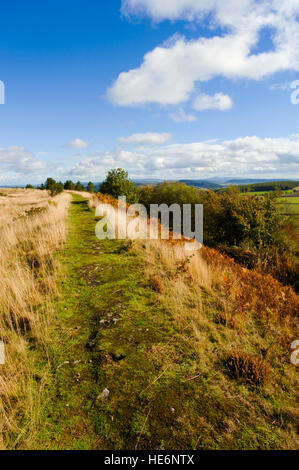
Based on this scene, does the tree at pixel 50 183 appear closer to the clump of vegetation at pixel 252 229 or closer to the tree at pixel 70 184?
the clump of vegetation at pixel 252 229

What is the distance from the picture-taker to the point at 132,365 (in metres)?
3.12

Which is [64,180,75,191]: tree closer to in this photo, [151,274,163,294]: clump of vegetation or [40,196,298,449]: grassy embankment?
[40,196,298,449]: grassy embankment

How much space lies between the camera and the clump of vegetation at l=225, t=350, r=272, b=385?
3023 millimetres

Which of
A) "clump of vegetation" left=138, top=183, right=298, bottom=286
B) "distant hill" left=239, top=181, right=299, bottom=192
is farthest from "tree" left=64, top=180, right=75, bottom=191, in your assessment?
"clump of vegetation" left=138, top=183, right=298, bottom=286

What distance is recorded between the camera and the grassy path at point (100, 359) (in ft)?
7.43

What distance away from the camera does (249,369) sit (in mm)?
3135

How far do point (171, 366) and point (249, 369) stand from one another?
1.15 m

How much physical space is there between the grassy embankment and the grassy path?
0.04 ft

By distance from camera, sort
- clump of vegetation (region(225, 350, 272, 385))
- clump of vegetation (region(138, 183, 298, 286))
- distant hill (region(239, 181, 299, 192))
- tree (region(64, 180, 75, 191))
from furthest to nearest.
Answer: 1. tree (region(64, 180, 75, 191))
2. distant hill (region(239, 181, 299, 192))
3. clump of vegetation (region(138, 183, 298, 286))
4. clump of vegetation (region(225, 350, 272, 385))

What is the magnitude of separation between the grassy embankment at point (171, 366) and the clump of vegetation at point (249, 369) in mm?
16

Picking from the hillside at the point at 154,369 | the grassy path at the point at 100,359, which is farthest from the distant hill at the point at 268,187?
the grassy path at the point at 100,359
